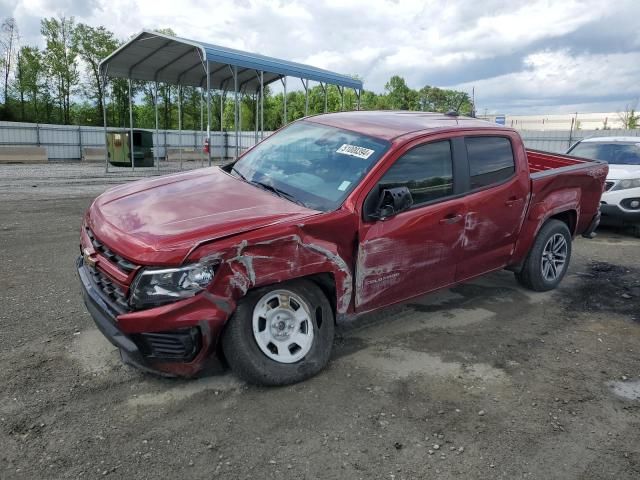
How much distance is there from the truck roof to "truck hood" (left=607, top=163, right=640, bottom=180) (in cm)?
469

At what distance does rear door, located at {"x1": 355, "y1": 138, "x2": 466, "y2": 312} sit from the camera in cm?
345

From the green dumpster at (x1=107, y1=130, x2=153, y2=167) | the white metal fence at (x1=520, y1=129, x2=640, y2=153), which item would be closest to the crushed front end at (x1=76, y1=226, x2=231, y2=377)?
the green dumpster at (x1=107, y1=130, x2=153, y2=167)

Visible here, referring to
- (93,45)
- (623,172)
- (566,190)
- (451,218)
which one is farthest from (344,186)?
(93,45)

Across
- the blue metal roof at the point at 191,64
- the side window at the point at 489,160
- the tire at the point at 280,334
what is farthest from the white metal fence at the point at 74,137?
the tire at the point at 280,334

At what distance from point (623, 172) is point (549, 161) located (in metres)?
3.11

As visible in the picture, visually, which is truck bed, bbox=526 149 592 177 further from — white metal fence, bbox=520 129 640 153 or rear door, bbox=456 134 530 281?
white metal fence, bbox=520 129 640 153

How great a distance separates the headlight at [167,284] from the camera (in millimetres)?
2734

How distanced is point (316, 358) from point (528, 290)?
316cm


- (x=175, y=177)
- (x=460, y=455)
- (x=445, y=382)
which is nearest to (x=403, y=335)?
(x=445, y=382)

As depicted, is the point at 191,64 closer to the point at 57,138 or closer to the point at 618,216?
the point at 57,138

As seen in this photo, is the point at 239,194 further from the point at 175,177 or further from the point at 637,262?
the point at 637,262

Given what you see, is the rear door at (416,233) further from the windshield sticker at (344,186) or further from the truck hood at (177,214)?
the truck hood at (177,214)

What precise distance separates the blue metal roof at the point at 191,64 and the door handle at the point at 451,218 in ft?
37.6

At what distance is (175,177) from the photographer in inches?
166
